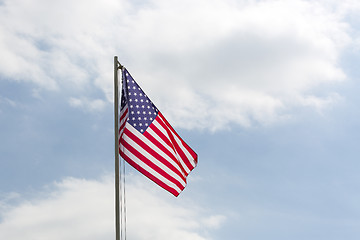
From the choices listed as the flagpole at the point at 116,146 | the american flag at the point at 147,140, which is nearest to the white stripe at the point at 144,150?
the american flag at the point at 147,140

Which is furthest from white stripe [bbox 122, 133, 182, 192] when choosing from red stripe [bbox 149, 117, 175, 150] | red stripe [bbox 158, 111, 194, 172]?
red stripe [bbox 158, 111, 194, 172]

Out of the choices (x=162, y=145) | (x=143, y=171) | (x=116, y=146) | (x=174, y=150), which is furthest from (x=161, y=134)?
(x=116, y=146)

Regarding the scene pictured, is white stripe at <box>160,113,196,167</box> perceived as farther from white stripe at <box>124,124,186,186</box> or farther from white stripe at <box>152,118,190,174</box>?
white stripe at <box>124,124,186,186</box>

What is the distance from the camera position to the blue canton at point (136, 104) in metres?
17.9

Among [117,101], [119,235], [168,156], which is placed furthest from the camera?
[168,156]

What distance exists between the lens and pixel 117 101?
17.3 meters

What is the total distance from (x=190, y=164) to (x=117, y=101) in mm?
4477

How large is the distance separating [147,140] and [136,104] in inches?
58.5

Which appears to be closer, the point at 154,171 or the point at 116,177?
the point at 116,177

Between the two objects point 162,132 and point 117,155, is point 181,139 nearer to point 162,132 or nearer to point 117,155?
point 162,132

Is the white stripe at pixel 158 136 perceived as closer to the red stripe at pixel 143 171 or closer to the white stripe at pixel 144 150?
the white stripe at pixel 144 150

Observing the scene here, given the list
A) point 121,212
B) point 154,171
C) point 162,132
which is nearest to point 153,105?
point 162,132

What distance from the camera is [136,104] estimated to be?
713 inches

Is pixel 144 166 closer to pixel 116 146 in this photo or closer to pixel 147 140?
pixel 147 140
